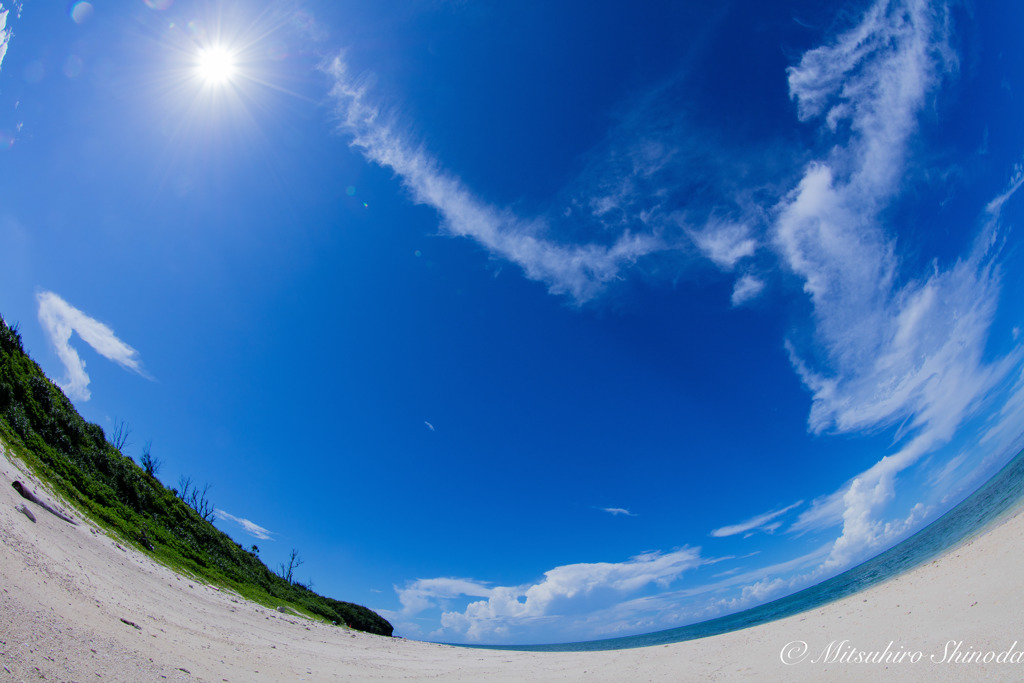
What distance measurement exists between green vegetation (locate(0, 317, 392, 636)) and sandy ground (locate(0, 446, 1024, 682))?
322cm

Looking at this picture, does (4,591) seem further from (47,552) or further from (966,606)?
→ (966,606)

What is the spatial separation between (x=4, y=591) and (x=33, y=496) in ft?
31.1

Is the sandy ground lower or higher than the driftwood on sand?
lower

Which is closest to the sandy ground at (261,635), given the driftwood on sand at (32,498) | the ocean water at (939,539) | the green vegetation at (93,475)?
the driftwood on sand at (32,498)

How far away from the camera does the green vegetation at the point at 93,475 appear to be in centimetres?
1548

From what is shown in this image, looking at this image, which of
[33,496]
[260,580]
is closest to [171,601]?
[33,496]

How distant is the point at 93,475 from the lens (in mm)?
19062

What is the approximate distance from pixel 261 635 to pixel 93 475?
15.6m

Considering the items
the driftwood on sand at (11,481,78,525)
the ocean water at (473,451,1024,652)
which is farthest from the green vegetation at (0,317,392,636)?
the ocean water at (473,451,1024,652)

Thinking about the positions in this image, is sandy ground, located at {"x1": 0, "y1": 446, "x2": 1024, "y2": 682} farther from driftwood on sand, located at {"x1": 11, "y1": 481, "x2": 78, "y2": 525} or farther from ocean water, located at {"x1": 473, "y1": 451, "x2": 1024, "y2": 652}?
ocean water, located at {"x1": 473, "y1": 451, "x2": 1024, "y2": 652}

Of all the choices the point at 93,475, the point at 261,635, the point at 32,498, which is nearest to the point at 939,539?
the point at 261,635

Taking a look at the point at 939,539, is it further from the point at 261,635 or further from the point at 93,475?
the point at 93,475

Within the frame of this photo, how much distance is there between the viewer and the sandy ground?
5.27 metres

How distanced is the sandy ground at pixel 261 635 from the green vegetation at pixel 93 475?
10.6 feet
